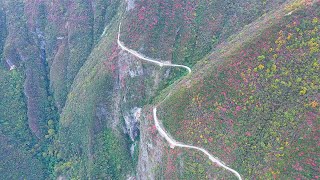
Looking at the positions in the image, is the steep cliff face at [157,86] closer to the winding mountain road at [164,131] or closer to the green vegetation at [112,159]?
the green vegetation at [112,159]

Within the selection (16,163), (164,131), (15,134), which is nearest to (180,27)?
(164,131)

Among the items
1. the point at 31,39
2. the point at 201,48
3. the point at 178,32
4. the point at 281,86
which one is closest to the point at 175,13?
the point at 178,32

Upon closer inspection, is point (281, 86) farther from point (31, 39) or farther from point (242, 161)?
point (31, 39)

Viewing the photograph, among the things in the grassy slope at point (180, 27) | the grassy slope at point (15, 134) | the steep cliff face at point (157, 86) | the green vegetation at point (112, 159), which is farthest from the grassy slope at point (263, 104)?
the grassy slope at point (15, 134)

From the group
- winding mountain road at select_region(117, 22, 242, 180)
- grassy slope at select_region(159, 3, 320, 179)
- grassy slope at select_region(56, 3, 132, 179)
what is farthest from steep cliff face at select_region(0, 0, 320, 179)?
winding mountain road at select_region(117, 22, 242, 180)

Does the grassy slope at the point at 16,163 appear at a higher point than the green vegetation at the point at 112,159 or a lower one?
higher

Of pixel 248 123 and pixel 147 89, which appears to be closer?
pixel 248 123

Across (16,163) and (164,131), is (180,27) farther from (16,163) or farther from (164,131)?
(16,163)
